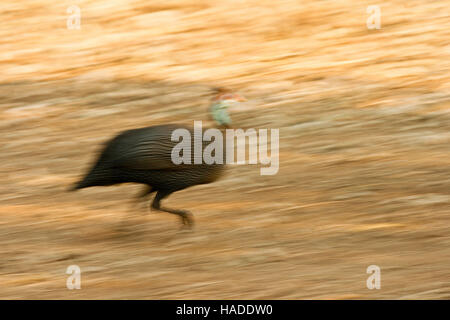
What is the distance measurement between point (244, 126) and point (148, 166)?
3.45 m

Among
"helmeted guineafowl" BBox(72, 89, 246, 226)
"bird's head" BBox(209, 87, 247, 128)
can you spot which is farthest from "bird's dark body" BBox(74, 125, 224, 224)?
"bird's head" BBox(209, 87, 247, 128)

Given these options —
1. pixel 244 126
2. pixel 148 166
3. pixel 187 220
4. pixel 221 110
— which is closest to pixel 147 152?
pixel 148 166

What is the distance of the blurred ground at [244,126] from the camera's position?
223 inches

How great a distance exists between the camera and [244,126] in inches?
367

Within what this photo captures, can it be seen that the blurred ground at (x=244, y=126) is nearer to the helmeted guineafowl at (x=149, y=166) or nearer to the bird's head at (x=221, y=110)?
the helmeted guineafowl at (x=149, y=166)

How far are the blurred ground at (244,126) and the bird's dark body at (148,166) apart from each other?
483 mm

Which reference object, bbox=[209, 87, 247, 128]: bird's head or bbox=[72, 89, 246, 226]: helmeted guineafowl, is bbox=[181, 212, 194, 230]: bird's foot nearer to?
bbox=[72, 89, 246, 226]: helmeted guineafowl

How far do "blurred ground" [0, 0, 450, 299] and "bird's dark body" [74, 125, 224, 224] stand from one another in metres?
0.48

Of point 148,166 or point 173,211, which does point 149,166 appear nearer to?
point 148,166

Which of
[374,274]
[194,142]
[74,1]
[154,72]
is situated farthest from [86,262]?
[74,1]

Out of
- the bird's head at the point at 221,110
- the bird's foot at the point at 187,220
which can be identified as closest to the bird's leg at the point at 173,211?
the bird's foot at the point at 187,220

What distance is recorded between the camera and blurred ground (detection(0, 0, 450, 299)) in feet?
18.6

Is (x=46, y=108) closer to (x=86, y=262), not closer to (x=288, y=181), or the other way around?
(x=288, y=181)

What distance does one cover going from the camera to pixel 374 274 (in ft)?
17.5
